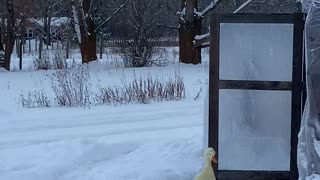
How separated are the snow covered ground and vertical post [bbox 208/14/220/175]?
64 cm

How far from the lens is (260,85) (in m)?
5.76

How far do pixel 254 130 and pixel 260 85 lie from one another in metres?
0.49

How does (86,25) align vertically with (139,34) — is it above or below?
above

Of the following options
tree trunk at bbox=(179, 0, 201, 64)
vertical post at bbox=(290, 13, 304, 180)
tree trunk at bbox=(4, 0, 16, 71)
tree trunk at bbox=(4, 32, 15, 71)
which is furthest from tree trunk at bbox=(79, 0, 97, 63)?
vertical post at bbox=(290, 13, 304, 180)

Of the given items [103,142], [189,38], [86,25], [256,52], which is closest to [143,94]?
[103,142]

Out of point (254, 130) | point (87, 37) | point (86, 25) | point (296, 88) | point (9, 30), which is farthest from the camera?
point (87, 37)

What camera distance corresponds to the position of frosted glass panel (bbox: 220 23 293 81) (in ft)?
18.8

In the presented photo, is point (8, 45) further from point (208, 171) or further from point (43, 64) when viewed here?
point (208, 171)

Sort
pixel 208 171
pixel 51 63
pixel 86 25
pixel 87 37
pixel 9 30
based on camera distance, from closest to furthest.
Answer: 1. pixel 208 171
2. pixel 9 30
3. pixel 86 25
4. pixel 51 63
5. pixel 87 37

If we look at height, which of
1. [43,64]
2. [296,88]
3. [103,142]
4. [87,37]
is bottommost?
[103,142]

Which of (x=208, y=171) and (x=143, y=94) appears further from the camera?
(x=143, y=94)

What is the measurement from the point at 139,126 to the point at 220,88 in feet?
12.2

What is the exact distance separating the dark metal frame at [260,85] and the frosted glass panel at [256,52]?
6cm

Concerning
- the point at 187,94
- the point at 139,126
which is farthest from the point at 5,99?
the point at 139,126
